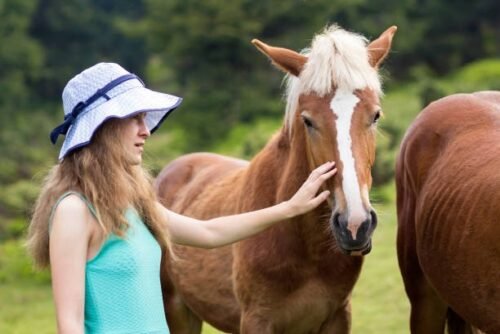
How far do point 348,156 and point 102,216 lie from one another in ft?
3.50

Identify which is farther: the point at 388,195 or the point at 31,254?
the point at 388,195

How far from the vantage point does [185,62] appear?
2600cm

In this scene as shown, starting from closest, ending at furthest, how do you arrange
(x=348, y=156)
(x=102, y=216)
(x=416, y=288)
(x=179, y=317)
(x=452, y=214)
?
(x=102, y=216), (x=348, y=156), (x=452, y=214), (x=416, y=288), (x=179, y=317)

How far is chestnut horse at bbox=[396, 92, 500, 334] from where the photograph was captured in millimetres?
4348

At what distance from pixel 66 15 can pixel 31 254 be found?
34.9m

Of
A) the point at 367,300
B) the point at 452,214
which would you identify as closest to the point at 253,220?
the point at 452,214

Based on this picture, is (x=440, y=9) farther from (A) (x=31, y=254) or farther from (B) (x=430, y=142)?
(A) (x=31, y=254)

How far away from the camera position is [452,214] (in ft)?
15.5

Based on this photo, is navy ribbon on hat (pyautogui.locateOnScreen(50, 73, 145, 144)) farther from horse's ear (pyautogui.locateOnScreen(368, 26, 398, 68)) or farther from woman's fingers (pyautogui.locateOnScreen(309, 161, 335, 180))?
horse's ear (pyautogui.locateOnScreen(368, 26, 398, 68))

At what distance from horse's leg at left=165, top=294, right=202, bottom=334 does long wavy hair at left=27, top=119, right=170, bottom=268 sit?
2654mm

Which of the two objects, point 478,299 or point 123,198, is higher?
point 123,198

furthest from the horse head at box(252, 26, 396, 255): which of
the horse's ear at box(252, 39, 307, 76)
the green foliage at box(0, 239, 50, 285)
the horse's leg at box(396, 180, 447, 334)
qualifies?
the green foliage at box(0, 239, 50, 285)

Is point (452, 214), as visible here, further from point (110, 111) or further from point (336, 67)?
point (110, 111)

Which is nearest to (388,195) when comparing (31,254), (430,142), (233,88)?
(430,142)
